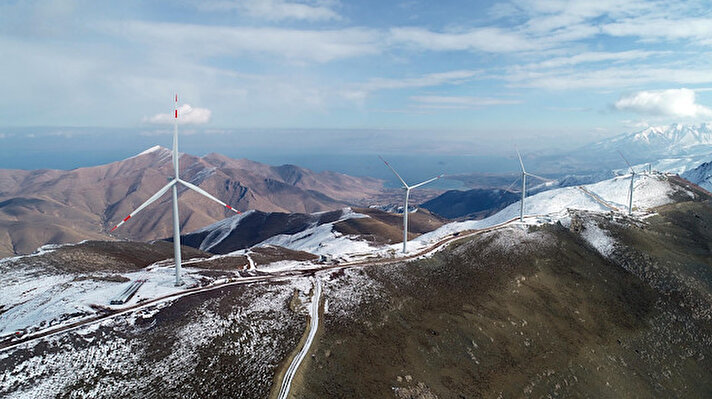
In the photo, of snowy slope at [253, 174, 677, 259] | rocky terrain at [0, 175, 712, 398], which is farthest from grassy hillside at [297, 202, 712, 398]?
snowy slope at [253, 174, 677, 259]

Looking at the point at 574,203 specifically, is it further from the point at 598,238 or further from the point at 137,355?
the point at 137,355

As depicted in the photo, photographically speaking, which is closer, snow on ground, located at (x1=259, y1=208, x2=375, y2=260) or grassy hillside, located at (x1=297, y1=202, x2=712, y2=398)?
grassy hillside, located at (x1=297, y1=202, x2=712, y2=398)

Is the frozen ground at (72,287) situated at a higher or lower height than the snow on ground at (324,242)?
higher

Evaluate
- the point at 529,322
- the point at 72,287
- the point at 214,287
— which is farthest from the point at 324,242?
the point at 529,322

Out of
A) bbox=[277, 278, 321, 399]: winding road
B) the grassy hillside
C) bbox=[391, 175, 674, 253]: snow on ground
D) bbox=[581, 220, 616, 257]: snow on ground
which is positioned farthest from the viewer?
bbox=[391, 175, 674, 253]: snow on ground

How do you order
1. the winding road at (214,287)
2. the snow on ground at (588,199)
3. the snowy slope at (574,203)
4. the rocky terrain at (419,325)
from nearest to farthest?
the rocky terrain at (419,325) → the winding road at (214,287) → the snowy slope at (574,203) → the snow on ground at (588,199)

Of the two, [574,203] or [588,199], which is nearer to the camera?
[574,203]

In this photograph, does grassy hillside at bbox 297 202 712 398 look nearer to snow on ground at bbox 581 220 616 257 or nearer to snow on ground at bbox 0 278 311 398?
snow on ground at bbox 581 220 616 257

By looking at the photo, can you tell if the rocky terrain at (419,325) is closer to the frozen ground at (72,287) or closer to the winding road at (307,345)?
the frozen ground at (72,287)

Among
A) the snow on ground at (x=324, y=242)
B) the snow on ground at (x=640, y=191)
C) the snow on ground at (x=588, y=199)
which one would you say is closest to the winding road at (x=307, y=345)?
the snow on ground at (x=324, y=242)

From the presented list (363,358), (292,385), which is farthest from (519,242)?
(292,385)

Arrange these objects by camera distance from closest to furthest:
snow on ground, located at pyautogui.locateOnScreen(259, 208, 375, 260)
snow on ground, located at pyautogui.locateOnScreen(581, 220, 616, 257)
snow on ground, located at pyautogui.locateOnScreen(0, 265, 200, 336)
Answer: snow on ground, located at pyautogui.locateOnScreen(0, 265, 200, 336) → snow on ground, located at pyautogui.locateOnScreen(581, 220, 616, 257) → snow on ground, located at pyautogui.locateOnScreen(259, 208, 375, 260)

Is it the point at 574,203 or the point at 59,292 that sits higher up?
the point at 574,203
